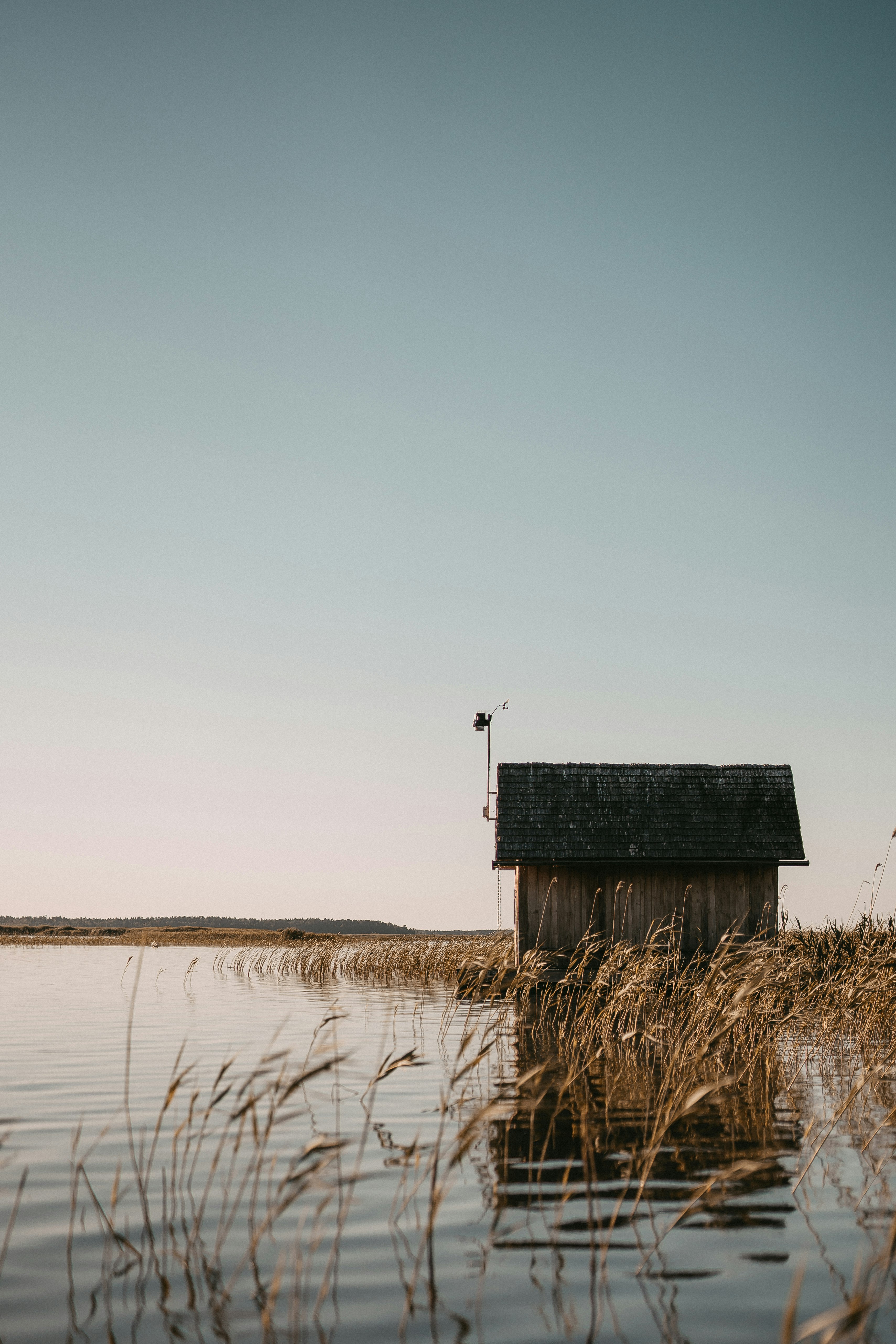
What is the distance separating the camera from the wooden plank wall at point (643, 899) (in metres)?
21.1

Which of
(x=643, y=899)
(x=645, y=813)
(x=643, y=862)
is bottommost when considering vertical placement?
(x=643, y=899)

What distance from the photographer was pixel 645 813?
22.3m

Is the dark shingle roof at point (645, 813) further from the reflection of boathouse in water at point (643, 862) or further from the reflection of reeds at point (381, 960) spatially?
the reflection of reeds at point (381, 960)

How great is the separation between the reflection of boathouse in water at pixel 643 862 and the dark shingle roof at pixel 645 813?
27 mm

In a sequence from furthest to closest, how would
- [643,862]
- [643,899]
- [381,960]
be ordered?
[381,960] < [643,899] < [643,862]

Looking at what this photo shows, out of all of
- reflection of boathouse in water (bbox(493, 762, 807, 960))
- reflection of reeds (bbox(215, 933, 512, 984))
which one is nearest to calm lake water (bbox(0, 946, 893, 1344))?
reflection of boathouse in water (bbox(493, 762, 807, 960))

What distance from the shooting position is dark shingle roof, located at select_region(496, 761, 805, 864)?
2133 cm

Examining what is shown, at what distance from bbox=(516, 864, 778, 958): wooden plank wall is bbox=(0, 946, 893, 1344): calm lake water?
37.5 ft

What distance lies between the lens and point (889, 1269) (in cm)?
440

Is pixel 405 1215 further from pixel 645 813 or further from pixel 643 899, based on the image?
pixel 645 813

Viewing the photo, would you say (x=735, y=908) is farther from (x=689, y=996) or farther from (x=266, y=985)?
(x=266, y=985)

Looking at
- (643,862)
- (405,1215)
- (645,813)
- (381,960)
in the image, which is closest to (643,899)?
(643,862)

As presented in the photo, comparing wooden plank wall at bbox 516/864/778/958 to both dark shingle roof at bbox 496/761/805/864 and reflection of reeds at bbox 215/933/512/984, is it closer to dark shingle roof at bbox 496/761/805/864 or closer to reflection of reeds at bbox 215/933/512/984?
dark shingle roof at bbox 496/761/805/864

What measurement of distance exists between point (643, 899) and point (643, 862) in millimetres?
808
